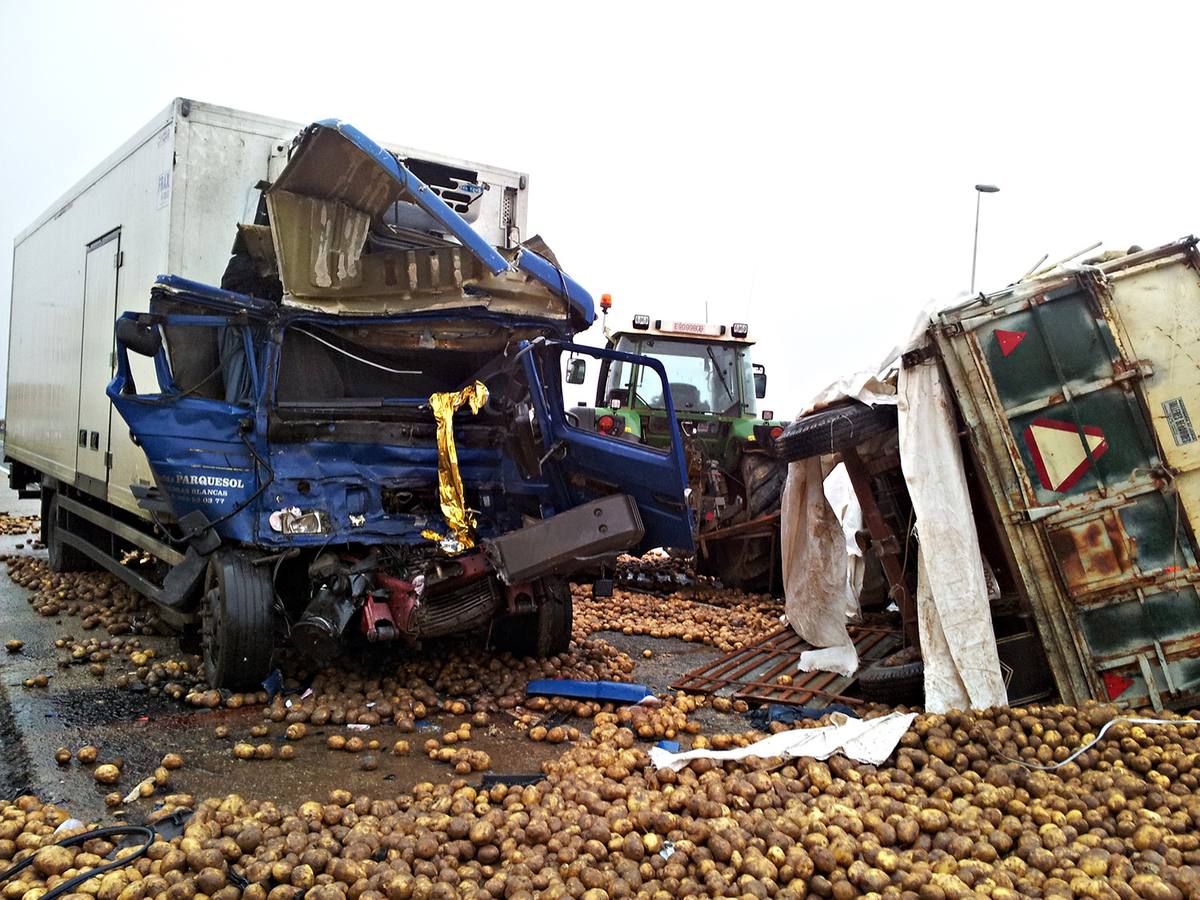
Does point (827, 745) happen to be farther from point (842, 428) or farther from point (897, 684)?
point (842, 428)

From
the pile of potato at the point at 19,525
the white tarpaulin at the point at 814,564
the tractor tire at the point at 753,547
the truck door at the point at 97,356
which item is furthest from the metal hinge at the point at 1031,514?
the pile of potato at the point at 19,525

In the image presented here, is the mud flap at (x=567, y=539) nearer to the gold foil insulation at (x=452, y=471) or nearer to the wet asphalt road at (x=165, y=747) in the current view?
the gold foil insulation at (x=452, y=471)

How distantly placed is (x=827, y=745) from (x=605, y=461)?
2.10m

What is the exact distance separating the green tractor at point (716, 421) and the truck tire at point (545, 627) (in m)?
2.76

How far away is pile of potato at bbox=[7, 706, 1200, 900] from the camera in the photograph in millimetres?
2891

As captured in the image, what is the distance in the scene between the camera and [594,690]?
5.36 meters

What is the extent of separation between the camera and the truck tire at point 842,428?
5176 mm

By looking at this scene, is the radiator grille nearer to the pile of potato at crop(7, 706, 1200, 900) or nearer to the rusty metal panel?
the pile of potato at crop(7, 706, 1200, 900)

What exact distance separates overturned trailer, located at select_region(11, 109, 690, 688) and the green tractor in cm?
301

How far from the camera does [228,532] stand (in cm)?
518

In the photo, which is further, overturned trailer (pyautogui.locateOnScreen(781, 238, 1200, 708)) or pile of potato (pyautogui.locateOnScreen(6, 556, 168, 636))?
pile of potato (pyautogui.locateOnScreen(6, 556, 168, 636))

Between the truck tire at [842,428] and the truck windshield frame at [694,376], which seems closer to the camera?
the truck tire at [842,428]

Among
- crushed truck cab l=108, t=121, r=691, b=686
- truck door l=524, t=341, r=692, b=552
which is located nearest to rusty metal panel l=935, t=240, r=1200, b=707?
truck door l=524, t=341, r=692, b=552

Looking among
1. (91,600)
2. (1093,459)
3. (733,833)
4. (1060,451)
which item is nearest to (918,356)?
(1060,451)
